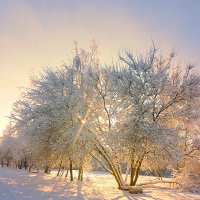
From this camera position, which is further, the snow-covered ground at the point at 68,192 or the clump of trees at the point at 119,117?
the clump of trees at the point at 119,117

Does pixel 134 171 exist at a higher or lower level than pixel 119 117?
lower

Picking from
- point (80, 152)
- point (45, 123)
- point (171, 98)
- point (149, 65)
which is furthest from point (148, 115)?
point (45, 123)

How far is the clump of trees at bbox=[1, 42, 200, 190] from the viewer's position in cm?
1897

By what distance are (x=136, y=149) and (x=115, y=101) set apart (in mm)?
4123

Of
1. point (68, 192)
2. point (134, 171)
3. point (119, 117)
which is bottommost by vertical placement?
point (68, 192)

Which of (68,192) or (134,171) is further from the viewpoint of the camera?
(134,171)

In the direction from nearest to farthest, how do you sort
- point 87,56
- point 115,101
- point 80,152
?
1. point 80,152
2. point 115,101
3. point 87,56

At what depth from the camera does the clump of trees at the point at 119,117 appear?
19.0 meters

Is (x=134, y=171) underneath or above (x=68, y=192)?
above

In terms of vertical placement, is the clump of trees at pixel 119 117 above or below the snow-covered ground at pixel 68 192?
above

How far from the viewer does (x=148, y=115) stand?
19719mm

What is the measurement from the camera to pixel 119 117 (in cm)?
2048

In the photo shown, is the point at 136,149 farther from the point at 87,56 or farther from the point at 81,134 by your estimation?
the point at 87,56

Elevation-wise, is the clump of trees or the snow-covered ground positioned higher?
the clump of trees
